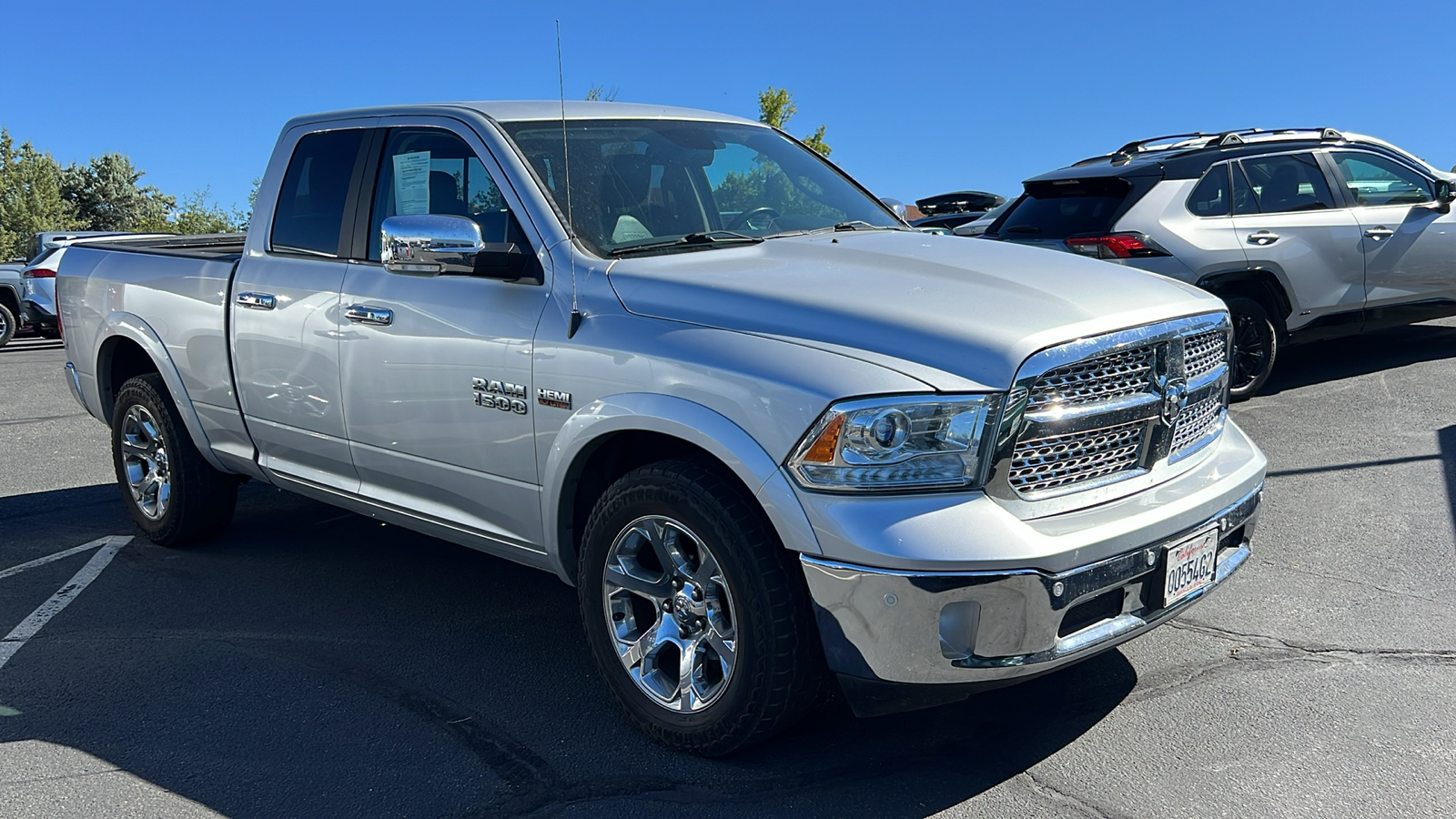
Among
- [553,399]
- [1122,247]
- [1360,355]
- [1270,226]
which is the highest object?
[1270,226]

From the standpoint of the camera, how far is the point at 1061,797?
324 cm

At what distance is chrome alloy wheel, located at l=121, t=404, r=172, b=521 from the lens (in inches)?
230

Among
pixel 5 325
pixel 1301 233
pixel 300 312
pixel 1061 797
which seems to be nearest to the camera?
pixel 1061 797

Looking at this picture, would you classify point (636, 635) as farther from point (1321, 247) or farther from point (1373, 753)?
point (1321, 247)

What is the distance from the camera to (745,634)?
3252 mm

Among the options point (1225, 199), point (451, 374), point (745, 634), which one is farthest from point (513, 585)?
point (1225, 199)

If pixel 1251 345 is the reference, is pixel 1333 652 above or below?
below

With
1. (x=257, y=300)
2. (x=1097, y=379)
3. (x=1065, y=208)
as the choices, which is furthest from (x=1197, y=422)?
(x=1065, y=208)

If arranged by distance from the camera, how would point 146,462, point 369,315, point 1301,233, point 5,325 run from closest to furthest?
point 369,315 → point 146,462 → point 1301,233 → point 5,325

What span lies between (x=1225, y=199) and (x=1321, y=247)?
0.79m

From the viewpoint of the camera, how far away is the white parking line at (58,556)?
563cm

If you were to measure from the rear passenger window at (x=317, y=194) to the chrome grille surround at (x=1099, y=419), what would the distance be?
2.91 m

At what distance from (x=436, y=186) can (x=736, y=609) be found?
2.15 meters

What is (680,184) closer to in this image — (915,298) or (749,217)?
(749,217)
